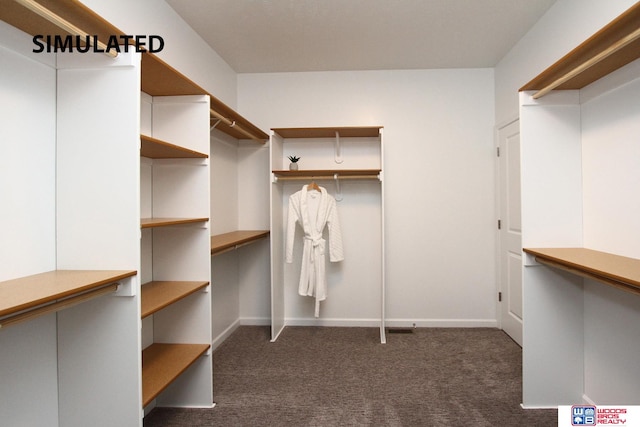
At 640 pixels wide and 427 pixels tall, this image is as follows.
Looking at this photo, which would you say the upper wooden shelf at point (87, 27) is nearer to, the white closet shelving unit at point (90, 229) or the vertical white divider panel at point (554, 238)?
the white closet shelving unit at point (90, 229)

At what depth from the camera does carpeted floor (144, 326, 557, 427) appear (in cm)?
213

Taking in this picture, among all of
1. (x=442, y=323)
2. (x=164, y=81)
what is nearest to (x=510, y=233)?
(x=442, y=323)

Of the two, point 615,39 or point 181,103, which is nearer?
point 615,39

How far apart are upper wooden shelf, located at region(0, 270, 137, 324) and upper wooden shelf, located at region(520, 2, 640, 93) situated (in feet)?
7.29

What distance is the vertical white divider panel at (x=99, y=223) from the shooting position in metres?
1.55

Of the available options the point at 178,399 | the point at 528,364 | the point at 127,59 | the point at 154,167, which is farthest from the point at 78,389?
the point at 528,364

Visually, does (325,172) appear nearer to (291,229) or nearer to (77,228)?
(291,229)

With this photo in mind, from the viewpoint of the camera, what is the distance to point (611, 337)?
1976 millimetres

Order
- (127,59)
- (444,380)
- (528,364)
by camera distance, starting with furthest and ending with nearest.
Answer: (444,380) < (528,364) < (127,59)

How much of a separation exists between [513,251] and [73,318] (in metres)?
3.43

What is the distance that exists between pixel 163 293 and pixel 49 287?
29.1 inches

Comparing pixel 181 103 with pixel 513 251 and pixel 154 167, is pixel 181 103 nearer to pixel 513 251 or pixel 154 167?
pixel 154 167

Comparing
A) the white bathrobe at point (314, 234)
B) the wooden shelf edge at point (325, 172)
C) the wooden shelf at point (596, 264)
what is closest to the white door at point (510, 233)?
the wooden shelf at point (596, 264)

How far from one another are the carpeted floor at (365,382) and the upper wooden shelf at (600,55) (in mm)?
1974
